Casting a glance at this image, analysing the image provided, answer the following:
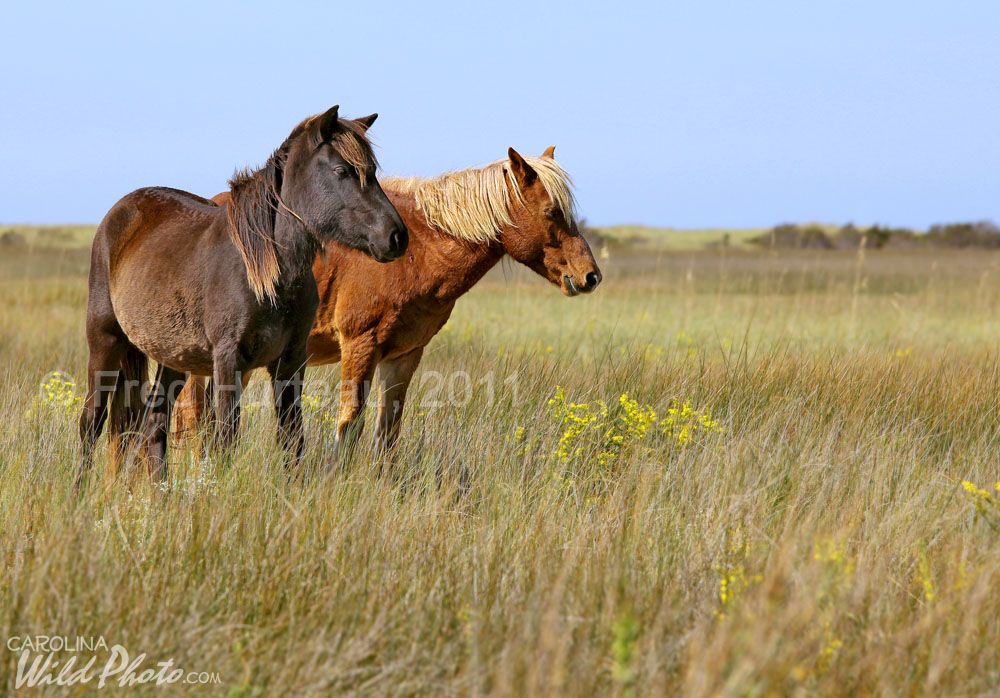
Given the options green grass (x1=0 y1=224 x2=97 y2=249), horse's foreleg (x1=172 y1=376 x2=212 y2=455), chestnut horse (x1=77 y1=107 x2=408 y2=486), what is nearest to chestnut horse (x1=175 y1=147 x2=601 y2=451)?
horse's foreleg (x1=172 y1=376 x2=212 y2=455)

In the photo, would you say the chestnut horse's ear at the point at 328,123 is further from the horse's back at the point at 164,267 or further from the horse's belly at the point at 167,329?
the horse's belly at the point at 167,329

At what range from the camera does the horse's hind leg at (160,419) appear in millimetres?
4363

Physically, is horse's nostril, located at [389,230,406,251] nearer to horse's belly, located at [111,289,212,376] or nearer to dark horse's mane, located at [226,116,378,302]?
dark horse's mane, located at [226,116,378,302]

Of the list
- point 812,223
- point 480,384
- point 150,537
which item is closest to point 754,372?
point 480,384

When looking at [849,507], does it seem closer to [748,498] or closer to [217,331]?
[748,498]

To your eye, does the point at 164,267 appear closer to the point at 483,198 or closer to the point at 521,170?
the point at 483,198

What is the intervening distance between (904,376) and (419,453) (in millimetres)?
3663

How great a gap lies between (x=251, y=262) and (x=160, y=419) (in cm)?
119

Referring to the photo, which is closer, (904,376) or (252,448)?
(252,448)

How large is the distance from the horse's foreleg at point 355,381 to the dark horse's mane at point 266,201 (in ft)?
4.22

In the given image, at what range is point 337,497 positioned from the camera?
3707 mm

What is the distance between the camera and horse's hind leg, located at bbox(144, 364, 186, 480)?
4363 millimetres

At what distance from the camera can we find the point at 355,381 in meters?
5.05

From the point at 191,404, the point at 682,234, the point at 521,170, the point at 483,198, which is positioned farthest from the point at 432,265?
the point at 682,234
